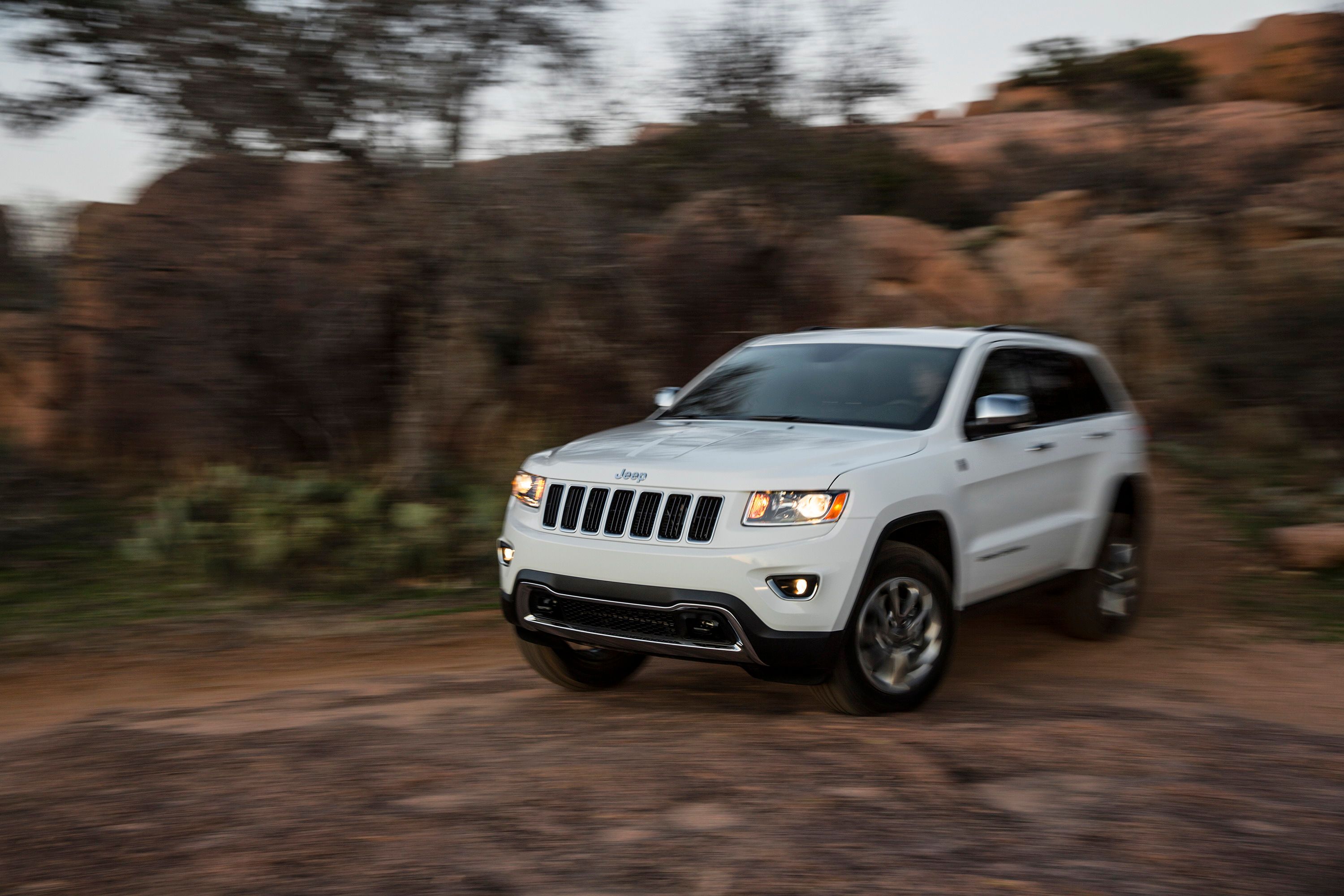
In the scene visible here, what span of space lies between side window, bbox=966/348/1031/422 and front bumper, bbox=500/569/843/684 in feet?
5.48

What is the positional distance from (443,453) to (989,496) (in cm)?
638

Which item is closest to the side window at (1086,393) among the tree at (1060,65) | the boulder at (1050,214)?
the boulder at (1050,214)

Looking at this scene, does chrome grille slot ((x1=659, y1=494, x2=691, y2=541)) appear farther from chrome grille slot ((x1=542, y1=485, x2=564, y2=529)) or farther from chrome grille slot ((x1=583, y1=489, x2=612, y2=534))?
chrome grille slot ((x1=542, y1=485, x2=564, y2=529))

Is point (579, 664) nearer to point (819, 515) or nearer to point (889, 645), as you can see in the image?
point (889, 645)

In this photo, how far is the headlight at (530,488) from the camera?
5.56 meters

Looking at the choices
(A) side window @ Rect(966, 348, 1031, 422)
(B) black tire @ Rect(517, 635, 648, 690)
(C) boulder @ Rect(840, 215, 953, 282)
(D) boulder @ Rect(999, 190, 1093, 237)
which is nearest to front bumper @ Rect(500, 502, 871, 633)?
(B) black tire @ Rect(517, 635, 648, 690)

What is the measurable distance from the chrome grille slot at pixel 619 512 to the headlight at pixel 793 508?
1.74 feet

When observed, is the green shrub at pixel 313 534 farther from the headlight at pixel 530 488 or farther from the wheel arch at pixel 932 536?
the wheel arch at pixel 932 536

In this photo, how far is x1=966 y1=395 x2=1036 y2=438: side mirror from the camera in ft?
18.6

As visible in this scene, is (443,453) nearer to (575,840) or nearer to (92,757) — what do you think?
(92,757)

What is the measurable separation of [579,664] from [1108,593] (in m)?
3.36

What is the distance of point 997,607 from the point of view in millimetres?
6031

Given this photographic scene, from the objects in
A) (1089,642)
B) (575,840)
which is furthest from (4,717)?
(1089,642)

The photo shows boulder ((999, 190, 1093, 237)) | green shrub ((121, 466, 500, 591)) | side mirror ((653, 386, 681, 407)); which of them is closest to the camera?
side mirror ((653, 386, 681, 407))
